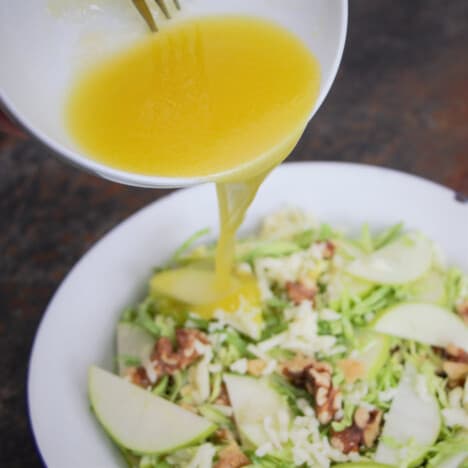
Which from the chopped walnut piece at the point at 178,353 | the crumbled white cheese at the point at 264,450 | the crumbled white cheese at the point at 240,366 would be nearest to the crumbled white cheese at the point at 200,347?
the chopped walnut piece at the point at 178,353

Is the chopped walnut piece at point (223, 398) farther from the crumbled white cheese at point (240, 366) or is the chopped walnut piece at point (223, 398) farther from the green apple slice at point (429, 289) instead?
the green apple slice at point (429, 289)

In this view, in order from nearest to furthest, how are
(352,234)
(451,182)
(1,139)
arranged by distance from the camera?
(352,234) → (451,182) → (1,139)

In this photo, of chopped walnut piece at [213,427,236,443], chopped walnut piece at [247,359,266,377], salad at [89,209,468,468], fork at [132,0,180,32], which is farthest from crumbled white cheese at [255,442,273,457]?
fork at [132,0,180,32]

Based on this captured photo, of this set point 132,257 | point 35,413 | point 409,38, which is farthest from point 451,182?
point 35,413

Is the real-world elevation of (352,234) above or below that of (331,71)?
below

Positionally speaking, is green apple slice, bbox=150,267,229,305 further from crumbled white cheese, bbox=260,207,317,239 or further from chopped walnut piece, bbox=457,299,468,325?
chopped walnut piece, bbox=457,299,468,325

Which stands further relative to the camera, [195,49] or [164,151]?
[195,49]

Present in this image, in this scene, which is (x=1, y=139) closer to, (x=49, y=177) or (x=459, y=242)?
(x=49, y=177)
